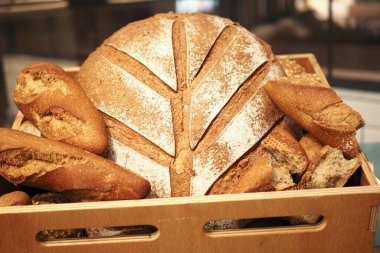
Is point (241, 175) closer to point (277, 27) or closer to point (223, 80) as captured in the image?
point (223, 80)

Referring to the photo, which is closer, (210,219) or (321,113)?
(210,219)

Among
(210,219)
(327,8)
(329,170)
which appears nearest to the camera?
(210,219)

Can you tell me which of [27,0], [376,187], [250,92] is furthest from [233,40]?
[27,0]

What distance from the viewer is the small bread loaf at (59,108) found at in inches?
41.9

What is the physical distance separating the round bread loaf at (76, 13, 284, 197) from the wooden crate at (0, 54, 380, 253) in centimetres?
11

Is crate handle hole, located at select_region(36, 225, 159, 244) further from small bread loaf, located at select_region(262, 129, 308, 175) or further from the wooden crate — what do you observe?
small bread loaf, located at select_region(262, 129, 308, 175)

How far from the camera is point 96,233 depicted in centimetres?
106

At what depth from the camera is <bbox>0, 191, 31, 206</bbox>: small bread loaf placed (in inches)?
40.3

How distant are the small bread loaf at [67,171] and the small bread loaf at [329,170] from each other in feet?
1.15

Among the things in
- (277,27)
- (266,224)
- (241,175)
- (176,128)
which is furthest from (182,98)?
(277,27)

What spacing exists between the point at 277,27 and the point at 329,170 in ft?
4.27

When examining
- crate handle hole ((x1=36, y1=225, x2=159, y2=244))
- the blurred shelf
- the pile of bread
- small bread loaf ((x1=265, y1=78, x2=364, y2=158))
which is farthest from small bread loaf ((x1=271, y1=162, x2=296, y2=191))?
the blurred shelf

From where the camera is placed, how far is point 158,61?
121 centimetres

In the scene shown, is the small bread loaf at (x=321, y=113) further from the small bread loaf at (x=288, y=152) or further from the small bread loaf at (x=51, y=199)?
the small bread loaf at (x=51, y=199)
